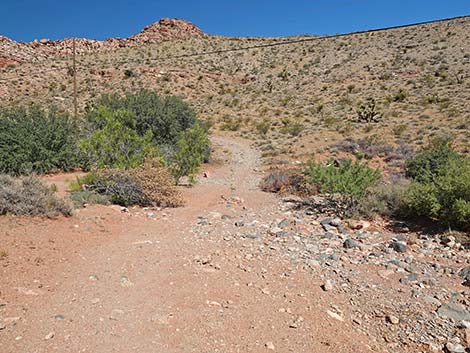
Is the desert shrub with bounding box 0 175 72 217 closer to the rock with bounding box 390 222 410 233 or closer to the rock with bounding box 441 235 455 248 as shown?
the rock with bounding box 390 222 410 233

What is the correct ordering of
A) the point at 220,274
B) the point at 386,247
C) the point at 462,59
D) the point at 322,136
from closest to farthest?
1. the point at 220,274
2. the point at 386,247
3. the point at 322,136
4. the point at 462,59

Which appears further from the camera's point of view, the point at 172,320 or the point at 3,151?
the point at 3,151

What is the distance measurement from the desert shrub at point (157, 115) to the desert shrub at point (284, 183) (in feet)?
20.8

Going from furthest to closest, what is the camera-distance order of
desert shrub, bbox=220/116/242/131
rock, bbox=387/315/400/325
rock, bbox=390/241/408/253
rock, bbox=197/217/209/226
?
desert shrub, bbox=220/116/242/131, rock, bbox=197/217/209/226, rock, bbox=390/241/408/253, rock, bbox=387/315/400/325

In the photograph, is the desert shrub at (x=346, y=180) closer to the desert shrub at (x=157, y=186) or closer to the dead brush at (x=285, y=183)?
the dead brush at (x=285, y=183)

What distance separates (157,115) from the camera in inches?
635

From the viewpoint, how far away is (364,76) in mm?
34250

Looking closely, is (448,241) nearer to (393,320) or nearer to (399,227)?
(399,227)

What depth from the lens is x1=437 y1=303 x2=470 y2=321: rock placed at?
4.23m

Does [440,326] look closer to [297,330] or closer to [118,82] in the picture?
[297,330]

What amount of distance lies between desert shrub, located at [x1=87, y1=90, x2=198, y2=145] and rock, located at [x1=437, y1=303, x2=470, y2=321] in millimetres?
12550

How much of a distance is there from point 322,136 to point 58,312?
17.1 m

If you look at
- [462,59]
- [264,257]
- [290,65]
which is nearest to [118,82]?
[290,65]

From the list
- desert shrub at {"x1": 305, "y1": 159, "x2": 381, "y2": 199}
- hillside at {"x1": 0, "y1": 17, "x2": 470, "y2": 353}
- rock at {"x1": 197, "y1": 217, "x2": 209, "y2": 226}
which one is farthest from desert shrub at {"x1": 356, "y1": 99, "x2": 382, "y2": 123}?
rock at {"x1": 197, "y1": 217, "x2": 209, "y2": 226}
